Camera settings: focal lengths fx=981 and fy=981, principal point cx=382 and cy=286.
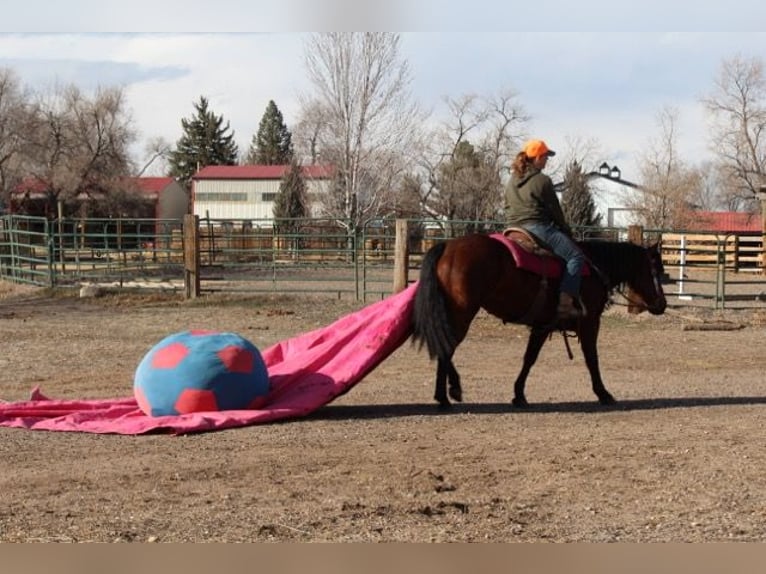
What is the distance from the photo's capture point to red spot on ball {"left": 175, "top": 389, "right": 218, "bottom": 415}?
752cm

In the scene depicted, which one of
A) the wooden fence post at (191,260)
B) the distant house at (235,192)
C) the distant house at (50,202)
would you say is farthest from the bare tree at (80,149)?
the wooden fence post at (191,260)

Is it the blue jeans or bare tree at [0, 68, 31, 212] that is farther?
bare tree at [0, 68, 31, 212]

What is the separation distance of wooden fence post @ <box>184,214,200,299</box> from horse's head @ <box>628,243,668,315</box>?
11188mm

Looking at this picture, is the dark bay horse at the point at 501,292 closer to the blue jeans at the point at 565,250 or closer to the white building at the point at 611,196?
the blue jeans at the point at 565,250

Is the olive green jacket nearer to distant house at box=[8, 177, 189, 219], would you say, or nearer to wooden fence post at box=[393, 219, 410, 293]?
wooden fence post at box=[393, 219, 410, 293]

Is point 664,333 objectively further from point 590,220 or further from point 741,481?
point 590,220

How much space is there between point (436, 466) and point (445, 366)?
83.8 inches

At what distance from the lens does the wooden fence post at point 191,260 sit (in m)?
18.7

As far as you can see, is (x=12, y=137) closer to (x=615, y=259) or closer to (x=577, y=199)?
(x=577, y=199)

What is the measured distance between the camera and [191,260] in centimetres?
1869

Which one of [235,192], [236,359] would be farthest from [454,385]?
[235,192]

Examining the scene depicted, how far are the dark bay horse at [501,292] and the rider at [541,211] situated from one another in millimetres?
117

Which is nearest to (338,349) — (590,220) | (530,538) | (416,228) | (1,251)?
(530,538)

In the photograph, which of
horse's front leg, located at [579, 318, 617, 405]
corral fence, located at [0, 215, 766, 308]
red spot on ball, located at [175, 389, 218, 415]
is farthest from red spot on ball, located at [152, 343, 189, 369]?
corral fence, located at [0, 215, 766, 308]
